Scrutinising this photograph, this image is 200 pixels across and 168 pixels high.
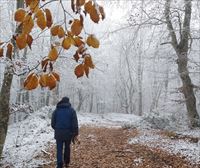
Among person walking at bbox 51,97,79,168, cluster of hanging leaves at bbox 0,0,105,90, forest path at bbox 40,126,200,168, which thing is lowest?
forest path at bbox 40,126,200,168

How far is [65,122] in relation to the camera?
938cm

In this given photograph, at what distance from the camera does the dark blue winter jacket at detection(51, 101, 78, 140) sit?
9.35 meters

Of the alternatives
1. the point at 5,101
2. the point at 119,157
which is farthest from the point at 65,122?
the point at 119,157

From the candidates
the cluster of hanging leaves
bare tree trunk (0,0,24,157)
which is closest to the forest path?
bare tree trunk (0,0,24,157)

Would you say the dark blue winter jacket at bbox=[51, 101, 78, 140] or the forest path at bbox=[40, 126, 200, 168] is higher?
the dark blue winter jacket at bbox=[51, 101, 78, 140]

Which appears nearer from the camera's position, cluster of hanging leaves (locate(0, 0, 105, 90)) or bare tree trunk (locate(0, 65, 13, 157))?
cluster of hanging leaves (locate(0, 0, 105, 90))

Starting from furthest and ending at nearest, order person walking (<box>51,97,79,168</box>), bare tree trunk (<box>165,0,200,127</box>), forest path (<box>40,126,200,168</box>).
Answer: bare tree trunk (<box>165,0,200,127</box>) → forest path (<box>40,126,200,168</box>) → person walking (<box>51,97,79,168</box>)

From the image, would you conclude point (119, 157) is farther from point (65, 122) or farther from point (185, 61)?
point (185, 61)

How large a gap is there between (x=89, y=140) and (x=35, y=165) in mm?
5106

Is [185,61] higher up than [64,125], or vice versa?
[185,61]

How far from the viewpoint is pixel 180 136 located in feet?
49.8

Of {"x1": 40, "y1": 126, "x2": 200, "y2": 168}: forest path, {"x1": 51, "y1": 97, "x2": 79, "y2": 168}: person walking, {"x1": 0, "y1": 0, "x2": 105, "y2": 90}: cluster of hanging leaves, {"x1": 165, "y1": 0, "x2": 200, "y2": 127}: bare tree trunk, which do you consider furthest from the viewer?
{"x1": 165, "y1": 0, "x2": 200, "y2": 127}: bare tree trunk

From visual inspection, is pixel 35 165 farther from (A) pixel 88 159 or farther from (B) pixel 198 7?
(B) pixel 198 7

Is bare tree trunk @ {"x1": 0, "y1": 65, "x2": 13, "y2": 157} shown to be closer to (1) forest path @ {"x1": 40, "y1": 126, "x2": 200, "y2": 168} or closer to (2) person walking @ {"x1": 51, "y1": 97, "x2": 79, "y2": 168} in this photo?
(1) forest path @ {"x1": 40, "y1": 126, "x2": 200, "y2": 168}
